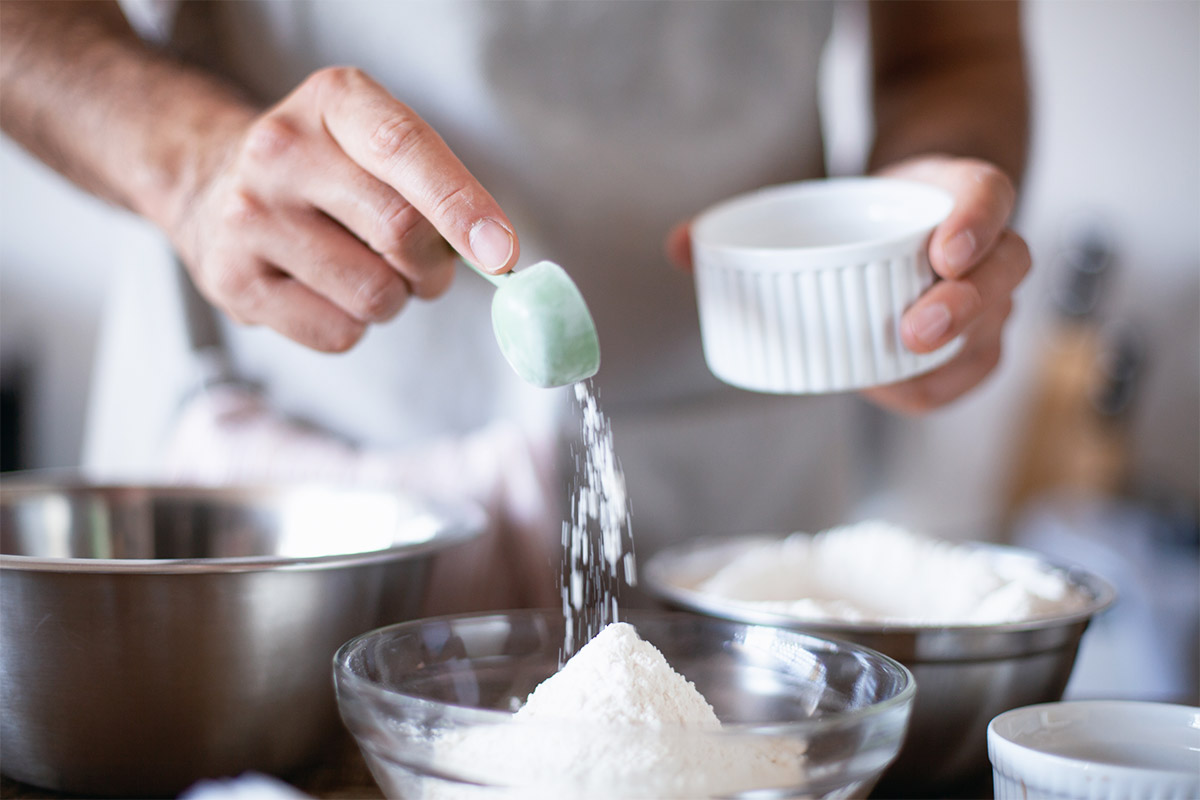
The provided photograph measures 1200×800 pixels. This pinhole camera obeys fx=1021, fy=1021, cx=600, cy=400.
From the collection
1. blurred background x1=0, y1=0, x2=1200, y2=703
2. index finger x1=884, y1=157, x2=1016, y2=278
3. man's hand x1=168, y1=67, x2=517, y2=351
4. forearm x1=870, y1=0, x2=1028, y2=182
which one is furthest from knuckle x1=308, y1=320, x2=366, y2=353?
blurred background x1=0, y1=0, x2=1200, y2=703

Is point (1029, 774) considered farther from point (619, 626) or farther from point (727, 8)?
point (727, 8)

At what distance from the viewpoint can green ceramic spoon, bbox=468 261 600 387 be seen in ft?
1.44

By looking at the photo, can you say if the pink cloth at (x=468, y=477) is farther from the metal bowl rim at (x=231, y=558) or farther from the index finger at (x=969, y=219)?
the index finger at (x=969, y=219)

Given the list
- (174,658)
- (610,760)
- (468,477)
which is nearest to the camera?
(610,760)

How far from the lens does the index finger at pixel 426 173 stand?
464mm

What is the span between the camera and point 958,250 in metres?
0.55

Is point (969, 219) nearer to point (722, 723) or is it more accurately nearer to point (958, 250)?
point (958, 250)

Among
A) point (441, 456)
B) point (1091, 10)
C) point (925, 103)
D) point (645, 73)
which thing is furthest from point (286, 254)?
point (1091, 10)

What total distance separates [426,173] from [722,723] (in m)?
0.28

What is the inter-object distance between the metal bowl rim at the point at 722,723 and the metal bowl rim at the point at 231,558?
4cm

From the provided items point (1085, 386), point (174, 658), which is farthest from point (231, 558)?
point (1085, 386)

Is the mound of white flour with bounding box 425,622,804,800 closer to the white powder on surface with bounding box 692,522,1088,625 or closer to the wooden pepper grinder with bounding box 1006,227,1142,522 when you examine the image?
the white powder on surface with bounding box 692,522,1088,625

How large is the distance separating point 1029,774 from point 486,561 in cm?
43

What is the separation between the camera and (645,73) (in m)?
0.78
